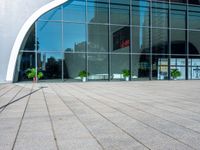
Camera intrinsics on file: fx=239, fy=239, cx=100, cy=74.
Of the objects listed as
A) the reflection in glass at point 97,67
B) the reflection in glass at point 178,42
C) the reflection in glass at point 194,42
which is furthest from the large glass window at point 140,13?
the reflection in glass at point 194,42

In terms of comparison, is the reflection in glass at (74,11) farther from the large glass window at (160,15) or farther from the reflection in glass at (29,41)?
the large glass window at (160,15)

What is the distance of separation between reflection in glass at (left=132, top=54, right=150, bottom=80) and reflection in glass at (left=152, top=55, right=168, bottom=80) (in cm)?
77

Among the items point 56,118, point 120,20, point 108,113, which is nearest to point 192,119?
point 108,113

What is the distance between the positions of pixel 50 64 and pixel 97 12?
7.42 meters

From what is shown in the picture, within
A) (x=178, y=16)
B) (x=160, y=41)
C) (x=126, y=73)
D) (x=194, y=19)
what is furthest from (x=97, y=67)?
(x=194, y=19)

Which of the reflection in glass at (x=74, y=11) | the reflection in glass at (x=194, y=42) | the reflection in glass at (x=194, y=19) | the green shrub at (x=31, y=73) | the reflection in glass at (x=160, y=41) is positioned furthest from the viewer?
the reflection in glass at (x=194, y=19)

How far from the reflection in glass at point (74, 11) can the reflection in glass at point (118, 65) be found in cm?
527

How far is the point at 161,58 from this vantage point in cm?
2698

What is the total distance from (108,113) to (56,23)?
17640 millimetres

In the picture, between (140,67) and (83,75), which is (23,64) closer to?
(83,75)

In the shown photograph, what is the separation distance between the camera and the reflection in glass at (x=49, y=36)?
22.9 meters

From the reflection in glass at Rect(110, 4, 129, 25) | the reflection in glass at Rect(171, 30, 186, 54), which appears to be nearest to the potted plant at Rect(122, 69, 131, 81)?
the reflection in glass at Rect(110, 4, 129, 25)

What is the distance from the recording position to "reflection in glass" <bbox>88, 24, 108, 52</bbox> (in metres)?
24.8

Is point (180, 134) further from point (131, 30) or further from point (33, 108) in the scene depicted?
point (131, 30)
